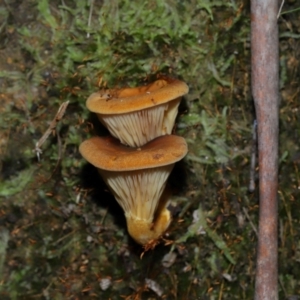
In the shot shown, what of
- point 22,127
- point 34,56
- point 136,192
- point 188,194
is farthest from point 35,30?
point 188,194

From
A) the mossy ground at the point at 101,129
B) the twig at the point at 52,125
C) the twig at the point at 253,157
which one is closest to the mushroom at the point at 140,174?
the mossy ground at the point at 101,129

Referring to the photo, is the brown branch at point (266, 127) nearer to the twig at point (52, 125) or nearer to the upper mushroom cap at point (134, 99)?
the upper mushroom cap at point (134, 99)

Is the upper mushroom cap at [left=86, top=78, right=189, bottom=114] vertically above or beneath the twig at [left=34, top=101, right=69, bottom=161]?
above

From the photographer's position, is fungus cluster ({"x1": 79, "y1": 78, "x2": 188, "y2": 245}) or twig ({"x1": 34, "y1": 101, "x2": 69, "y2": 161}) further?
twig ({"x1": 34, "y1": 101, "x2": 69, "y2": 161})

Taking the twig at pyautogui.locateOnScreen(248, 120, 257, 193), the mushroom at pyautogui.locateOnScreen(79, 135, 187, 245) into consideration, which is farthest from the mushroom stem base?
the twig at pyautogui.locateOnScreen(248, 120, 257, 193)

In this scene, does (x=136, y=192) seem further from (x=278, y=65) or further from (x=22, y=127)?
(x=278, y=65)

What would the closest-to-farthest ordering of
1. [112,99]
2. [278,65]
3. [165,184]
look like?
[112,99]
[165,184]
[278,65]

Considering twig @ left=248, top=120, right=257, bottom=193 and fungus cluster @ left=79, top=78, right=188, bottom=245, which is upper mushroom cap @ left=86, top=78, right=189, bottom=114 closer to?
fungus cluster @ left=79, top=78, right=188, bottom=245
